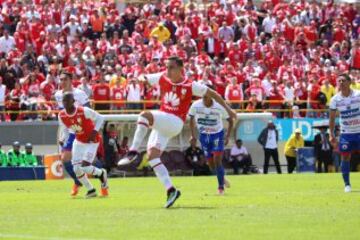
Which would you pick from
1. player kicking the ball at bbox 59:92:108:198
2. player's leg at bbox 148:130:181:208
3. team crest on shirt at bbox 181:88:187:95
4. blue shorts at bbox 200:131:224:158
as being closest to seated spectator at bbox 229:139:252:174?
blue shorts at bbox 200:131:224:158

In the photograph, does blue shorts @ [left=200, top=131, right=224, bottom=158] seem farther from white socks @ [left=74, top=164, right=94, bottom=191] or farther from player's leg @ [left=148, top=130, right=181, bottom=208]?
player's leg @ [left=148, top=130, right=181, bottom=208]

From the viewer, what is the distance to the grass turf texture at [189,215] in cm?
1418

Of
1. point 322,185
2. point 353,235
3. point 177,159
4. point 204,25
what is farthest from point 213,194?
point 204,25

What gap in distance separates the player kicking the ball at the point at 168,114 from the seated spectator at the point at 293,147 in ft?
72.5

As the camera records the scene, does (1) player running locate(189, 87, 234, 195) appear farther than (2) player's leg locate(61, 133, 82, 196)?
Yes

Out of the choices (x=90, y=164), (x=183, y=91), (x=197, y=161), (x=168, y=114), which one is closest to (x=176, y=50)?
(x=197, y=161)

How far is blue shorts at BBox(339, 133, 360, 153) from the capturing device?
2277 cm

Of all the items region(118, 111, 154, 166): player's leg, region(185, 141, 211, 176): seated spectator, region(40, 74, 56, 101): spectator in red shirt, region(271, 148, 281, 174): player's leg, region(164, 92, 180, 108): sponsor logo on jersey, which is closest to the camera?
region(118, 111, 154, 166): player's leg

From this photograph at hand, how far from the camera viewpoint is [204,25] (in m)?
45.2

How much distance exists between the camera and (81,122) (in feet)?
72.5

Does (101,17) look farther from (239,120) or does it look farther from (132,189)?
(132,189)

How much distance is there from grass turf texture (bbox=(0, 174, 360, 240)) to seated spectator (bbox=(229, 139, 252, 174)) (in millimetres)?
14846

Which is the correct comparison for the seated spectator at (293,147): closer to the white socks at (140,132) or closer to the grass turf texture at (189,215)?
the grass turf texture at (189,215)

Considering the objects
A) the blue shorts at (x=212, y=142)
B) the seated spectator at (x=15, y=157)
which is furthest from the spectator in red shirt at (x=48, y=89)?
the blue shorts at (x=212, y=142)
